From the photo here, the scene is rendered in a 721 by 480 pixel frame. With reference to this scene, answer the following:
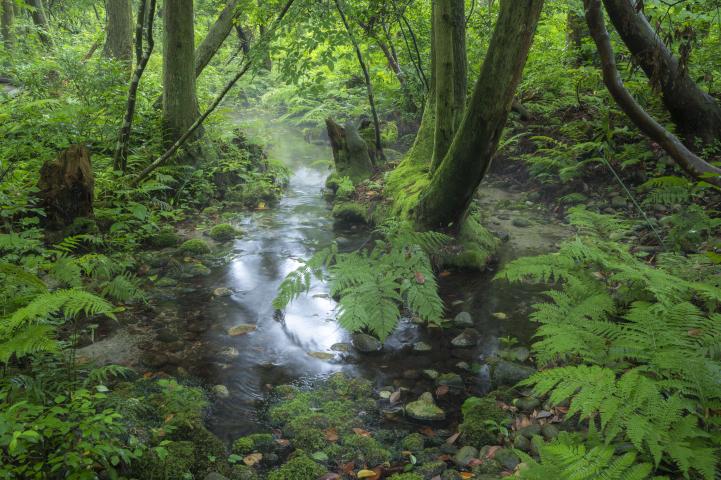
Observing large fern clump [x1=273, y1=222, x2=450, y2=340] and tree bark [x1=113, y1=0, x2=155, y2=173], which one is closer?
large fern clump [x1=273, y1=222, x2=450, y2=340]

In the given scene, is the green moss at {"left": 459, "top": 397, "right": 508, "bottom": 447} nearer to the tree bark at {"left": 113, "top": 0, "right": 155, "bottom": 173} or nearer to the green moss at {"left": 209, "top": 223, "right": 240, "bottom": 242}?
the green moss at {"left": 209, "top": 223, "right": 240, "bottom": 242}

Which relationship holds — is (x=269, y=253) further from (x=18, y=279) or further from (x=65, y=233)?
(x=18, y=279)

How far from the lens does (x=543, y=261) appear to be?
3.63 m

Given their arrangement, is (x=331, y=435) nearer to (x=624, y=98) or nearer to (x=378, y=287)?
(x=378, y=287)

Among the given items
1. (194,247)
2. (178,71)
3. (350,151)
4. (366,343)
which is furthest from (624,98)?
(178,71)

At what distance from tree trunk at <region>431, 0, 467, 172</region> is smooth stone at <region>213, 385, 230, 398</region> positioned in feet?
14.5

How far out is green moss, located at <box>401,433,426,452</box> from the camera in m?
3.26

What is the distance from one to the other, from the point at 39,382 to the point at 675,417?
3.28 m

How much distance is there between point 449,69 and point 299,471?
544 centimetres

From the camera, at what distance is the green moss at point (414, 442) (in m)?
3.26

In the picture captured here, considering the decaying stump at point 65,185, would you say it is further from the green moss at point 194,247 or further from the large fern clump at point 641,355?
the large fern clump at point 641,355

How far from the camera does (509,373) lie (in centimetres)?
389

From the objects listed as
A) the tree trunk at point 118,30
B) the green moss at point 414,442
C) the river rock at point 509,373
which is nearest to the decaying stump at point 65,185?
the green moss at point 414,442

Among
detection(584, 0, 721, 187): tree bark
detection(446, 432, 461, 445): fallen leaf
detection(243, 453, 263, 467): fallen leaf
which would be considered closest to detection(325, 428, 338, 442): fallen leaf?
detection(243, 453, 263, 467): fallen leaf
